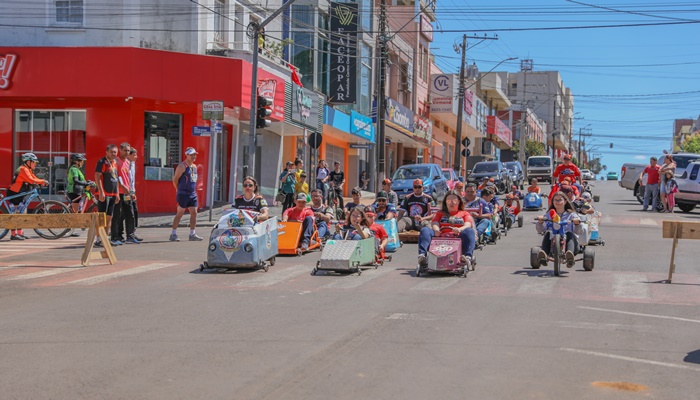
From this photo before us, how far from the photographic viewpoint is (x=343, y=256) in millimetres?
13211

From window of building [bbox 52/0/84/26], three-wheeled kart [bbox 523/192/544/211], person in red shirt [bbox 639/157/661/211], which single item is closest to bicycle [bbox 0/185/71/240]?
window of building [bbox 52/0/84/26]

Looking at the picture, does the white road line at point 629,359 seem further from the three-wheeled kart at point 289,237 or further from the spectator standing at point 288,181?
the spectator standing at point 288,181

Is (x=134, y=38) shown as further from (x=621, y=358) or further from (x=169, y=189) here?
(x=621, y=358)

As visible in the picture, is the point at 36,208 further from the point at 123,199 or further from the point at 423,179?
the point at 423,179

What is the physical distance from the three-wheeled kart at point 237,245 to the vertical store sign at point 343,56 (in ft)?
85.0

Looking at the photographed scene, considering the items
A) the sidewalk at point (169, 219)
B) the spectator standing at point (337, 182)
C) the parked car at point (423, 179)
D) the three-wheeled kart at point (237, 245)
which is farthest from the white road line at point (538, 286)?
the parked car at point (423, 179)

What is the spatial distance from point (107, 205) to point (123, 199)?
17.6 inches

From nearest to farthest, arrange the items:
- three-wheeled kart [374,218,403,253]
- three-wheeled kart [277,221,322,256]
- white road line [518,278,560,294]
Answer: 1. white road line [518,278,560,294]
2. three-wheeled kart [277,221,322,256]
3. three-wheeled kart [374,218,403,253]

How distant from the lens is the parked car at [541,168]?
59.7 m

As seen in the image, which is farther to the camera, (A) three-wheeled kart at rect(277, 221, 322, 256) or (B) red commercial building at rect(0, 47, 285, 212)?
(B) red commercial building at rect(0, 47, 285, 212)

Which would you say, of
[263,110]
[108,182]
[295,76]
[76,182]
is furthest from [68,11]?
[108,182]

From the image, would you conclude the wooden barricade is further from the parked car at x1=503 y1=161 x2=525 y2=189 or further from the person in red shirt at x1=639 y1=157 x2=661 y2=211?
the parked car at x1=503 y1=161 x2=525 y2=189

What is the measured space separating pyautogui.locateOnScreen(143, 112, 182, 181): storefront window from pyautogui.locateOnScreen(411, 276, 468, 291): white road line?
1590 centimetres

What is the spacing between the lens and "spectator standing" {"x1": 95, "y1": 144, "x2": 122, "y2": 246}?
651 inches
